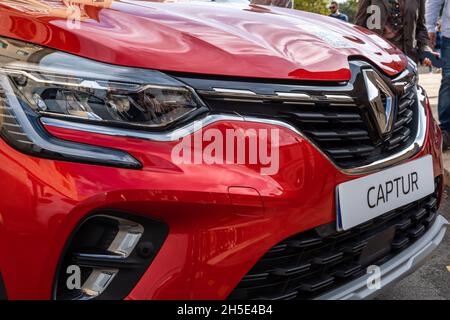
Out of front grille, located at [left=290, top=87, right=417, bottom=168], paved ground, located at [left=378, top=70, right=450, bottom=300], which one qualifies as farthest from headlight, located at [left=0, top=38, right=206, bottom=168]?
paved ground, located at [left=378, top=70, right=450, bottom=300]

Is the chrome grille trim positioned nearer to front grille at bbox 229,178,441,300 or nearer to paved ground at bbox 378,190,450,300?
front grille at bbox 229,178,441,300

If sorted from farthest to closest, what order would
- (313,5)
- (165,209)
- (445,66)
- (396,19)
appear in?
(313,5)
(396,19)
(445,66)
(165,209)

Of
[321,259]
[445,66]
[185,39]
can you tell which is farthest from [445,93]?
[185,39]

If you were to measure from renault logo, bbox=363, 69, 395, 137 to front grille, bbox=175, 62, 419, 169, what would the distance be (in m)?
0.01

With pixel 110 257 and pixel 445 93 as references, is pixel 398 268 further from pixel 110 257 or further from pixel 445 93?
pixel 445 93

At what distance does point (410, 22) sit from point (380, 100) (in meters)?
3.28

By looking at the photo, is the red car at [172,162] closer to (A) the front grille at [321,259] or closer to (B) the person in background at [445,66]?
(A) the front grille at [321,259]

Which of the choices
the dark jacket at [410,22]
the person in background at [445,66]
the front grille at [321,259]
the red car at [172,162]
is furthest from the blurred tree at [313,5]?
the red car at [172,162]

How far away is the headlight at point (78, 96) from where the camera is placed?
53.0 inches

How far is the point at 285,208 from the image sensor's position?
1440 mm

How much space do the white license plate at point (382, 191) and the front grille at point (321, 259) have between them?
0.04m

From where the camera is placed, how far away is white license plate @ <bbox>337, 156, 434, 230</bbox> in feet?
5.22

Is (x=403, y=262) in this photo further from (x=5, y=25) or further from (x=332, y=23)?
(x=5, y=25)

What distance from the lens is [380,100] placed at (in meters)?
1.80
